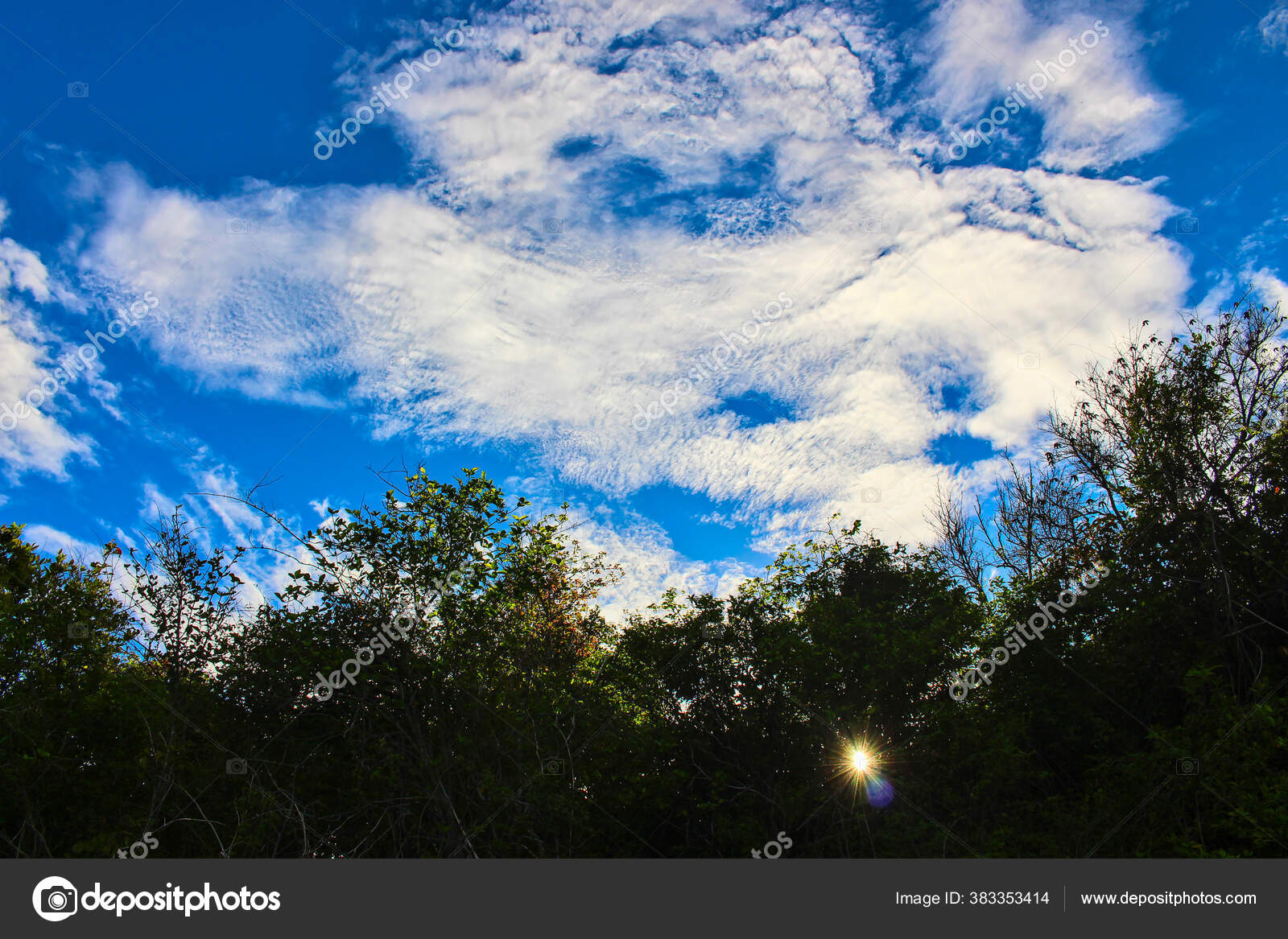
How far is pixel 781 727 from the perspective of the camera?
1408 centimetres
